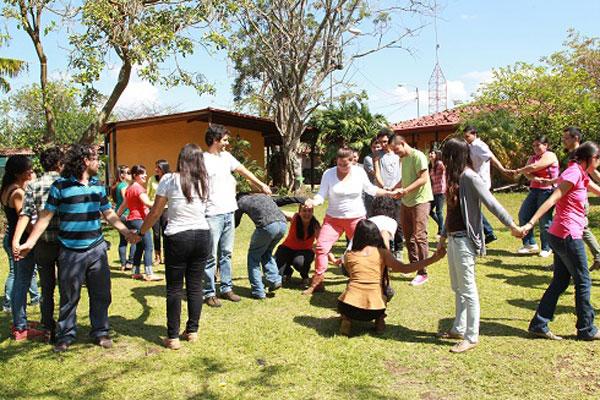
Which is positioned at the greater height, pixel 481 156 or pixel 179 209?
pixel 481 156

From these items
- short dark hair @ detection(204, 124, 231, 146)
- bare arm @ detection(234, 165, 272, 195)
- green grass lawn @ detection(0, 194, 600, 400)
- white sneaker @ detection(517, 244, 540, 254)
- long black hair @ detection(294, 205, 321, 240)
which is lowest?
green grass lawn @ detection(0, 194, 600, 400)

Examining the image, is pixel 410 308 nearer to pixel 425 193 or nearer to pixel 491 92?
pixel 425 193

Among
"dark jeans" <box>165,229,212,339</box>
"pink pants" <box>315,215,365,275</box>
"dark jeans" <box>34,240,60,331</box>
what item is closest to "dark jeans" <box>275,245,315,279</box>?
"pink pants" <box>315,215,365,275</box>

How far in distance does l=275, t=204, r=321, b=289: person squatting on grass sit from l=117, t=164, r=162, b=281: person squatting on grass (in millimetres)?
1955

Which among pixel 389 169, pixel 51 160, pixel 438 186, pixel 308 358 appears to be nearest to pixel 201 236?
pixel 308 358

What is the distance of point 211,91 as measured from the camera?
13922 millimetres

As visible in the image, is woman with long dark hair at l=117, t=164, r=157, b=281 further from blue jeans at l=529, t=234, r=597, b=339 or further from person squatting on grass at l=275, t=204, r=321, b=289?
blue jeans at l=529, t=234, r=597, b=339

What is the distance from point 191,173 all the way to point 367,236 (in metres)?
1.78

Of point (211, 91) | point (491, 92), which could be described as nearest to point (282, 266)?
point (211, 91)

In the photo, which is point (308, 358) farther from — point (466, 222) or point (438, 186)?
point (438, 186)

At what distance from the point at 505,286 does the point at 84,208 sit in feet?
16.5

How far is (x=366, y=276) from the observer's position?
5.10 meters

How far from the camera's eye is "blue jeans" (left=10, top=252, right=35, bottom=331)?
5.09 meters

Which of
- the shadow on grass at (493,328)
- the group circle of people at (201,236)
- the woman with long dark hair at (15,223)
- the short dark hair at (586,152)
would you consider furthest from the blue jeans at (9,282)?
the short dark hair at (586,152)
